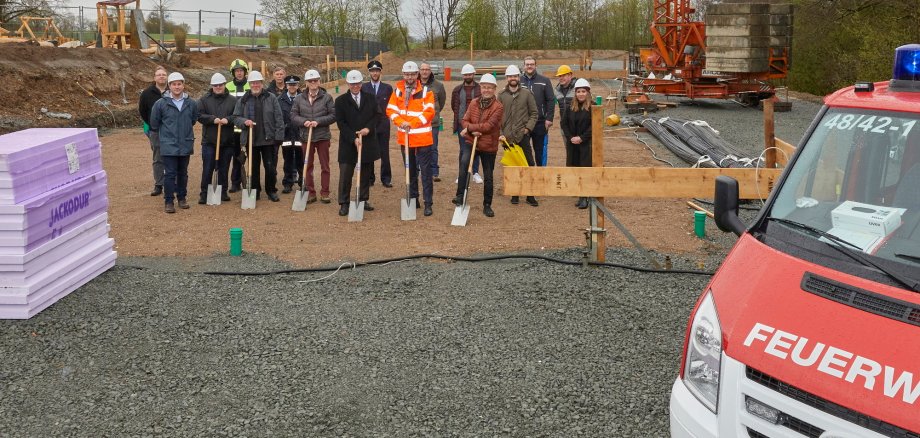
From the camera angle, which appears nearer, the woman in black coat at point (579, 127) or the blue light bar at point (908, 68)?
the blue light bar at point (908, 68)

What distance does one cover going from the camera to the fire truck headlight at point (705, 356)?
354 centimetres

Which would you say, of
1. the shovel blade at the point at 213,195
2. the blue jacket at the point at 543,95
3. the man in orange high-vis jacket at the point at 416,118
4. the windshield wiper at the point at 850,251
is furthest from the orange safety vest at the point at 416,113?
the windshield wiper at the point at 850,251

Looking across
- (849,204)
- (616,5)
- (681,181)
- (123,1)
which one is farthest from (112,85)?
(616,5)

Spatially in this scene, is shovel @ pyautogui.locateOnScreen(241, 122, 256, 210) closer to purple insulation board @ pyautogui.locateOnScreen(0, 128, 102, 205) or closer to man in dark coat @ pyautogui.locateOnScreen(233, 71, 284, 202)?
man in dark coat @ pyautogui.locateOnScreen(233, 71, 284, 202)

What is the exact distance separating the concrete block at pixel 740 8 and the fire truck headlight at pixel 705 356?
23148 mm

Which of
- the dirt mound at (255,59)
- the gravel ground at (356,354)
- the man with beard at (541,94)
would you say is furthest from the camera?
the dirt mound at (255,59)

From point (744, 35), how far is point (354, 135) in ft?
55.7

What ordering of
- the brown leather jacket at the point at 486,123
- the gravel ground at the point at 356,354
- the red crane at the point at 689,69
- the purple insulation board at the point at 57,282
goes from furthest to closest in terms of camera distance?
the red crane at the point at 689,69 → the brown leather jacket at the point at 486,123 → the purple insulation board at the point at 57,282 → the gravel ground at the point at 356,354

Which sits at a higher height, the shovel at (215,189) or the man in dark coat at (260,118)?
A: the man in dark coat at (260,118)

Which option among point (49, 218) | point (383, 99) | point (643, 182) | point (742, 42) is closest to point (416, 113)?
point (383, 99)

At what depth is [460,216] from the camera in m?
10.7

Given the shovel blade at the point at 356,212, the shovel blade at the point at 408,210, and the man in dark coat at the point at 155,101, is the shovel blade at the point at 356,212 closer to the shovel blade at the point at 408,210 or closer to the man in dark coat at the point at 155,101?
the shovel blade at the point at 408,210

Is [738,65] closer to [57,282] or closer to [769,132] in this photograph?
[769,132]

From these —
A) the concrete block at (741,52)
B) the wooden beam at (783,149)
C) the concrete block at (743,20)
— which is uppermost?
the concrete block at (743,20)
